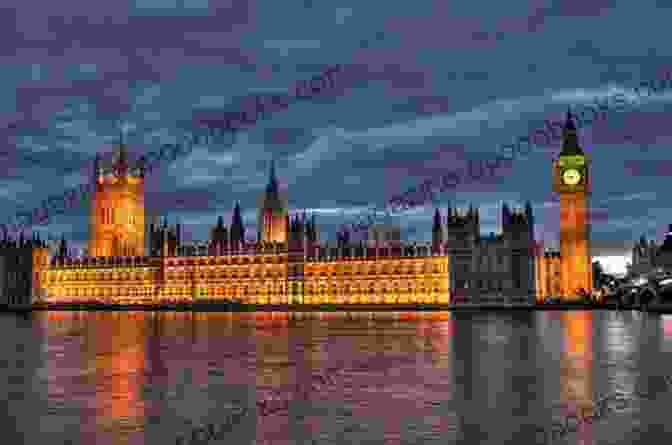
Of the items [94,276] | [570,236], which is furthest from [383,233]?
[94,276]

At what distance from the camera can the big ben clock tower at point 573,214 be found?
392 ft


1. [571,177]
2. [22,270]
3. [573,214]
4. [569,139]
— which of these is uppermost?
[569,139]

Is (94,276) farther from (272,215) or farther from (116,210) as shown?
(272,215)

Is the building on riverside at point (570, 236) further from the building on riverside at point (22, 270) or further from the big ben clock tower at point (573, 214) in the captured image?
the building on riverside at point (22, 270)

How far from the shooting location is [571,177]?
125 meters

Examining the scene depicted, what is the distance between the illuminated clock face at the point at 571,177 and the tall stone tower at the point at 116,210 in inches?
2845

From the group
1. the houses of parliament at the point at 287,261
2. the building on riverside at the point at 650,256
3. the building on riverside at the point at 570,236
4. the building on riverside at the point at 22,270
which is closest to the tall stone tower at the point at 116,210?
the houses of parliament at the point at 287,261

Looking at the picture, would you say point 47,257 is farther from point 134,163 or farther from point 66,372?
point 66,372

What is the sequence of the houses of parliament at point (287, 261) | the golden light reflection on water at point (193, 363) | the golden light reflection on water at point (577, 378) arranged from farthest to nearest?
the houses of parliament at point (287, 261) < the golden light reflection on water at point (193, 363) < the golden light reflection on water at point (577, 378)

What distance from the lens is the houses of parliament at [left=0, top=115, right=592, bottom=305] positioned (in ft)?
368

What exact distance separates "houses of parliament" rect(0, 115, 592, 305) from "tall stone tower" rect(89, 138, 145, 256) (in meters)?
0.18

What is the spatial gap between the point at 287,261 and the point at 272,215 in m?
19.0

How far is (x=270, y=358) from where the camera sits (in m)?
28.6

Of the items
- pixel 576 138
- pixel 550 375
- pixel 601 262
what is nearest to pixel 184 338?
pixel 550 375
